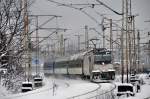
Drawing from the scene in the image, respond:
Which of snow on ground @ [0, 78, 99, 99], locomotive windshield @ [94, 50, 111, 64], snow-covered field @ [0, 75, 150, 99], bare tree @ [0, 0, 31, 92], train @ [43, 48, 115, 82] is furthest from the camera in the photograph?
locomotive windshield @ [94, 50, 111, 64]

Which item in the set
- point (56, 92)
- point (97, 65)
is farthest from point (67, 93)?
point (97, 65)

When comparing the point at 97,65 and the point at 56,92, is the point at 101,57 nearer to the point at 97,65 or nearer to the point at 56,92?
the point at 97,65

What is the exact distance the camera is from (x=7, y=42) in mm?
21750

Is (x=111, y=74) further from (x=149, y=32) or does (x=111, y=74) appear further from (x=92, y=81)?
(x=149, y=32)

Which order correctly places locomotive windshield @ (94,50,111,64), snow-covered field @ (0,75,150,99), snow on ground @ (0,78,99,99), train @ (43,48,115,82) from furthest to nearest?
1. locomotive windshield @ (94,50,111,64)
2. train @ (43,48,115,82)
3. snow on ground @ (0,78,99,99)
4. snow-covered field @ (0,75,150,99)

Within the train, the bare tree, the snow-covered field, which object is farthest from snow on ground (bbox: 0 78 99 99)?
the bare tree

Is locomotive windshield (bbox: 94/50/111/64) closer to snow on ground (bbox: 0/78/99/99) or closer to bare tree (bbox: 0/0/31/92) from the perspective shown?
snow on ground (bbox: 0/78/99/99)

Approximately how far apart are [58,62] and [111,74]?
23.4 metres

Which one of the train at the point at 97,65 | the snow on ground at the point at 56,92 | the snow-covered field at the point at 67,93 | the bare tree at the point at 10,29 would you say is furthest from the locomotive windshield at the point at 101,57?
the bare tree at the point at 10,29

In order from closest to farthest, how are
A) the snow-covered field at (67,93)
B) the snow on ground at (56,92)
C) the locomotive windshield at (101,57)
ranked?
the snow-covered field at (67,93) → the snow on ground at (56,92) → the locomotive windshield at (101,57)

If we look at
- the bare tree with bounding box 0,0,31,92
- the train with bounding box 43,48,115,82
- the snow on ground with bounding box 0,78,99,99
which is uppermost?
the bare tree with bounding box 0,0,31,92

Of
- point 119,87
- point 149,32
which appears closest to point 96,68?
point 149,32

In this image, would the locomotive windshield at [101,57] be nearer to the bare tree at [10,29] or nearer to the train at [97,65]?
the train at [97,65]

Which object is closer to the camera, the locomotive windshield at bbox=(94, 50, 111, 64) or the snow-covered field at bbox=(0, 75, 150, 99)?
the snow-covered field at bbox=(0, 75, 150, 99)
